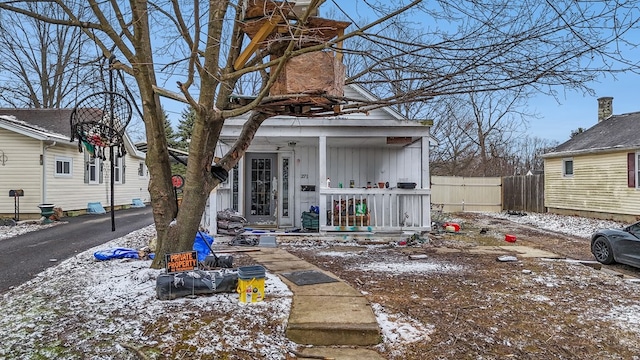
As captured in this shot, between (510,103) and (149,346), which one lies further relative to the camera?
(510,103)

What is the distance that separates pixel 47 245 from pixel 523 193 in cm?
1860

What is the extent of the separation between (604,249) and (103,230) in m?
12.2

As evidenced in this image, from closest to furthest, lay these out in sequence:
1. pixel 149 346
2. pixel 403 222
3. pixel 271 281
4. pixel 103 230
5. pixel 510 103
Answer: pixel 149 346 → pixel 271 281 → pixel 510 103 → pixel 403 222 → pixel 103 230

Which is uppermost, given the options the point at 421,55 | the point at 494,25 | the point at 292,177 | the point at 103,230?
the point at 494,25

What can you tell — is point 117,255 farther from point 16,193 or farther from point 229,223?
point 16,193

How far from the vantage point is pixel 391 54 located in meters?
4.62

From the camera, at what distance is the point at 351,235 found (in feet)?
27.7

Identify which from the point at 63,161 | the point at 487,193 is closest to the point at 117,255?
the point at 63,161

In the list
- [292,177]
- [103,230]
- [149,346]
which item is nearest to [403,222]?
[292,177]

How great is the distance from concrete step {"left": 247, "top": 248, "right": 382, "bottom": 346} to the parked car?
18.3 ft

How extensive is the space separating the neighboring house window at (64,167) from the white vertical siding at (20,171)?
88 cm

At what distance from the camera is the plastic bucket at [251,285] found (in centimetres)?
370

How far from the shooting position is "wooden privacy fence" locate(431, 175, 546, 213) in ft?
59.3

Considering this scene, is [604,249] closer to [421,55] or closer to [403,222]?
[403,222]
